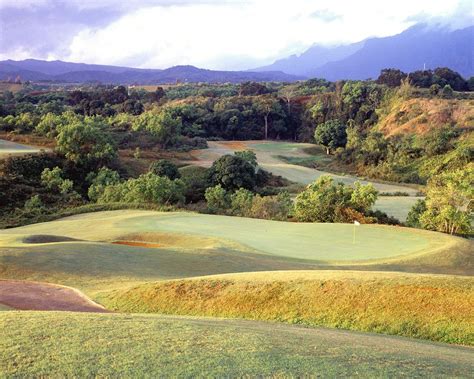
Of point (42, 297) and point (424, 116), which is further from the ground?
point (424, 116)

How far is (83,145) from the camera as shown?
56688 mm

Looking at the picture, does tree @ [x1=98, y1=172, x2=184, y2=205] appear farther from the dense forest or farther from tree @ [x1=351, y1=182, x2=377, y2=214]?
tree @ [x1=351, y1=182, x2=377, y2=214]

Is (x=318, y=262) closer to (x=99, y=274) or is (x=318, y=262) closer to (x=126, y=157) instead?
(x=99, y=274)

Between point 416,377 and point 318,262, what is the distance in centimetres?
1464

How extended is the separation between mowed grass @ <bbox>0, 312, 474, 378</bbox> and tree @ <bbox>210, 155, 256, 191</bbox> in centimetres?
4229

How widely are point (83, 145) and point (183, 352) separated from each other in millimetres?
50918

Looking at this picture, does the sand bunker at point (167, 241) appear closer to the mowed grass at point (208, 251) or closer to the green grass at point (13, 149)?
the mowed grass at point (208, 251)

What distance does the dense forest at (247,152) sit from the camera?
35.5 metres

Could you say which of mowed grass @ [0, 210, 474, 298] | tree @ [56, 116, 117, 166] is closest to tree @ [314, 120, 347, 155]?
tree @ [56, 116, 117, 166]

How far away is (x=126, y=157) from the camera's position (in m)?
66.6

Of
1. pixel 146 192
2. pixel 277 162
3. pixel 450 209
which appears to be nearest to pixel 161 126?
pixel 277 162

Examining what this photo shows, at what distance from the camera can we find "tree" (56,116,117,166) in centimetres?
5553

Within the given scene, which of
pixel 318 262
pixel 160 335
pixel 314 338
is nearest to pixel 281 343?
pixel 314 338

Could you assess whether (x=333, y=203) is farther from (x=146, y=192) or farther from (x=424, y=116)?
(x=424, y=116)
